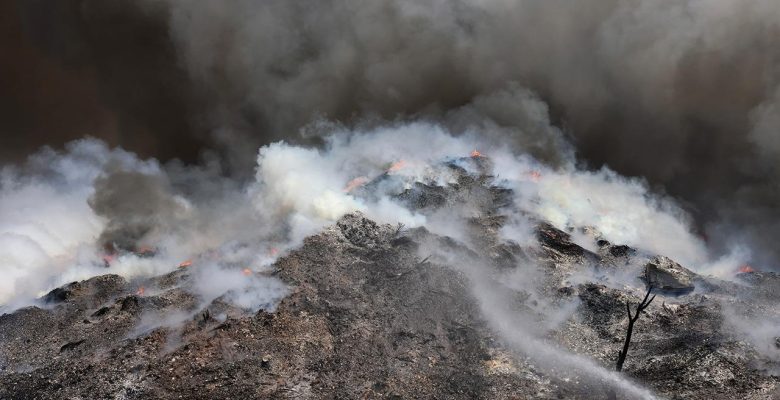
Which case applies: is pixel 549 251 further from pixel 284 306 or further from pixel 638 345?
pixel 284 306

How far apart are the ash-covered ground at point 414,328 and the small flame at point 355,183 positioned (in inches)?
165

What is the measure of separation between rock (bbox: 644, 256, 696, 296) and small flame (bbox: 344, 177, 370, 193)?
1644 cm

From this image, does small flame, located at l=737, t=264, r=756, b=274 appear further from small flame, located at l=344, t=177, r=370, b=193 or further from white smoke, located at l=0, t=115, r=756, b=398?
small flame, located at l=344, t=177, r=370, b=193

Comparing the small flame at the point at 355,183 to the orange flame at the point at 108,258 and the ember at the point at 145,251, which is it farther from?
the orange flame at the point at 108,258

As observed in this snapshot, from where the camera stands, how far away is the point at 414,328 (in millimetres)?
22484

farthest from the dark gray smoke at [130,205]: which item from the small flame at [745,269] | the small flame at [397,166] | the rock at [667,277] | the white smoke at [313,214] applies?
the small flame at [745,269]

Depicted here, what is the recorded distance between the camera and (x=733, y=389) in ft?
59.6

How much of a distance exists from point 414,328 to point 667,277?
1311cm

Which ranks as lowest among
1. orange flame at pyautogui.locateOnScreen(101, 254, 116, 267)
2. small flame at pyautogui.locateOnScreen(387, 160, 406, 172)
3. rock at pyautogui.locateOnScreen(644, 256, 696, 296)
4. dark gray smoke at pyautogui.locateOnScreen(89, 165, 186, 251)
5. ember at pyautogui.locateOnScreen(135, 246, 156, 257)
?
orange flame at pyautogui.locateOnScreen(101, 254, 116, 267)

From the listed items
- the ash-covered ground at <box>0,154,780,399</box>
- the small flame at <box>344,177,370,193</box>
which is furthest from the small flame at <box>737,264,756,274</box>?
the small flame at <box>344,177,370,193</box>

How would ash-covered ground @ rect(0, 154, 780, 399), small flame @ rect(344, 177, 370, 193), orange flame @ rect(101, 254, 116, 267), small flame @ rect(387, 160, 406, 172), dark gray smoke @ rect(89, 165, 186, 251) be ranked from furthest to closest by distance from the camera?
small flame @ rect(387, 160, 406, 172), small flame @ rect(344, 177, 370, 193), dark gray smoke @ rect(89, 165, 186, 251), orange flame @ rect(101, 254, 116, 267), ash-covered ground @ rect(0, 154, 780, 399)

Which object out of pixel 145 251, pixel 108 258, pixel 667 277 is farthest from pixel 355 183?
pixel 667 277

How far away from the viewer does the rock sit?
86.7 ft

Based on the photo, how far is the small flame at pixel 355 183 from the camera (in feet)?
112
